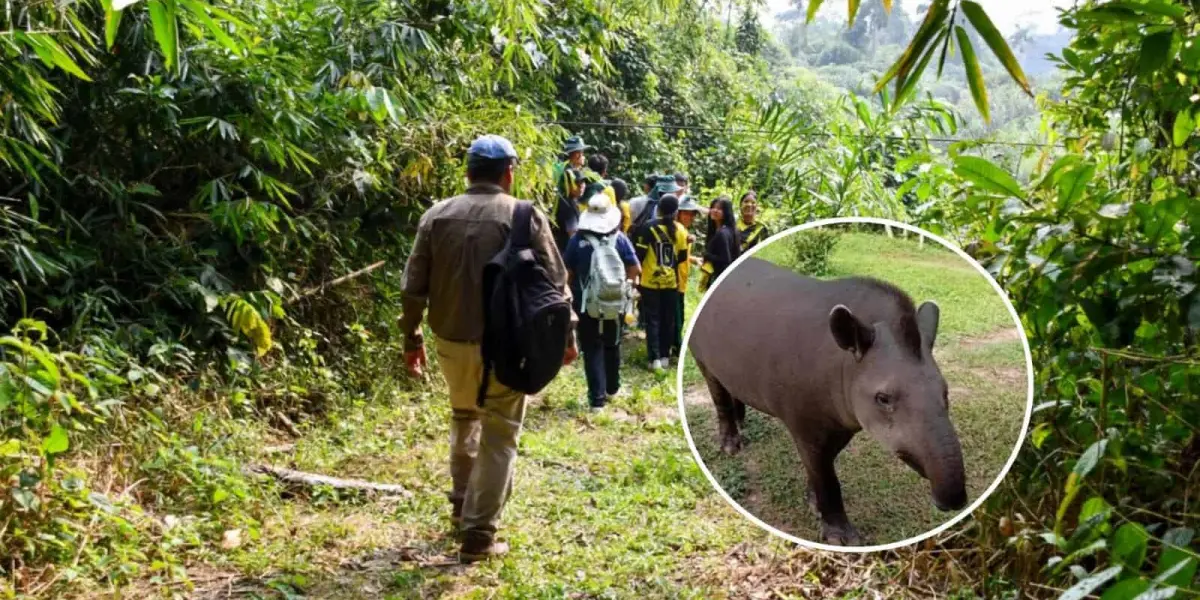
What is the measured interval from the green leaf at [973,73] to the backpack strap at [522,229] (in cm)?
214

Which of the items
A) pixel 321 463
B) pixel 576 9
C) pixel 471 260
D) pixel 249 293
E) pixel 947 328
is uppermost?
pixel 576 9

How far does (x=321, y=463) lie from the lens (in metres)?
4.70

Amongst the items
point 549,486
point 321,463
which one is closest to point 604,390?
point 549,486

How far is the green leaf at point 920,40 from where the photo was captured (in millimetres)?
1342

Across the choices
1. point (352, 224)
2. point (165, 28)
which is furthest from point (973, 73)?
point (352, 224)

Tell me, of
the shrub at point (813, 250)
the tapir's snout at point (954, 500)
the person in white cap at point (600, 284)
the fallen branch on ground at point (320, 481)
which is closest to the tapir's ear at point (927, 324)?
the shrub at point (813, 250)

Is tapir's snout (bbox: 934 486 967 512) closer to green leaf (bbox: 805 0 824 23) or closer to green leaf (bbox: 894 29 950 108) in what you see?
green leaf (bbox: 894 29 950 108)

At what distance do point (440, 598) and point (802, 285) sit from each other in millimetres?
2267

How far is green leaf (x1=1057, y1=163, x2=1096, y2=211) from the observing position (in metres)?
2.06

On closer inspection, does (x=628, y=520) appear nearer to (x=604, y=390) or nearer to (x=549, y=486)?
(x=549, y=486)

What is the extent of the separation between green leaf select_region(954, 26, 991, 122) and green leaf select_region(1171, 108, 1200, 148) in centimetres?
127

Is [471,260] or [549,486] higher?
[471,260]

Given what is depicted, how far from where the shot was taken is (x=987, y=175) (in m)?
2.02

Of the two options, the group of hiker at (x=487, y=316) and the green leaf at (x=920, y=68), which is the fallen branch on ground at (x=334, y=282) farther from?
the green leaf at (x=920, y=68)
